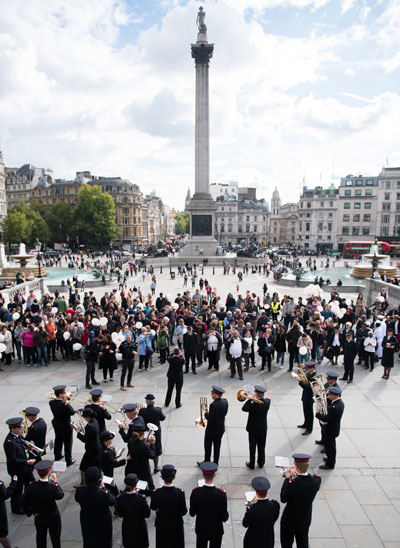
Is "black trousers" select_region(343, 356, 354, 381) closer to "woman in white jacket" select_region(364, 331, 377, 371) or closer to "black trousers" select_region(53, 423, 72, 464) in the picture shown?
"woman in white jacket" select_region(364, 331, 377, 371)

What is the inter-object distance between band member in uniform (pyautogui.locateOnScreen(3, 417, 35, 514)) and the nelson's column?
1966 inches

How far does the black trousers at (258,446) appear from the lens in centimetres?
699

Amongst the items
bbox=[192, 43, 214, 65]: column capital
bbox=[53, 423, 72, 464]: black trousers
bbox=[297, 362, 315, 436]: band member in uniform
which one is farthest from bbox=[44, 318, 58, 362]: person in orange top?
bbox=[192, 43, 214, 65]: column capital

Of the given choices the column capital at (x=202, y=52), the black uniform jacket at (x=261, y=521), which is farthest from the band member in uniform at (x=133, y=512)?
the column capital at (x=202, y=52)

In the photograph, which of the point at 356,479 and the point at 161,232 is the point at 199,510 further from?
the point at 161,232

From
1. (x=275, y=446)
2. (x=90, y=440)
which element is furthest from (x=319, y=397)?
(x=90, y=440)

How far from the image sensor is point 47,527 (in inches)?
198

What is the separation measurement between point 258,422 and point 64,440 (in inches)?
149

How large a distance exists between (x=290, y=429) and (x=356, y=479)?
197 cm

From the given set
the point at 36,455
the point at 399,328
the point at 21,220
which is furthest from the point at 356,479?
the point at 21,220

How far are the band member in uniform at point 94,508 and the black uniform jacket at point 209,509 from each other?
107 centimetres

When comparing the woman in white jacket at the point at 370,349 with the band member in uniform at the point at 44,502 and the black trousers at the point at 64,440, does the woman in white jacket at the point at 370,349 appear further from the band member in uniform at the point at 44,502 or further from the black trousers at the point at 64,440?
the band member in uniform at the point at 44,502

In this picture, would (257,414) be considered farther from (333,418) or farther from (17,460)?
(17,460)

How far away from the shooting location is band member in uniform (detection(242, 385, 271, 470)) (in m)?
6.86
